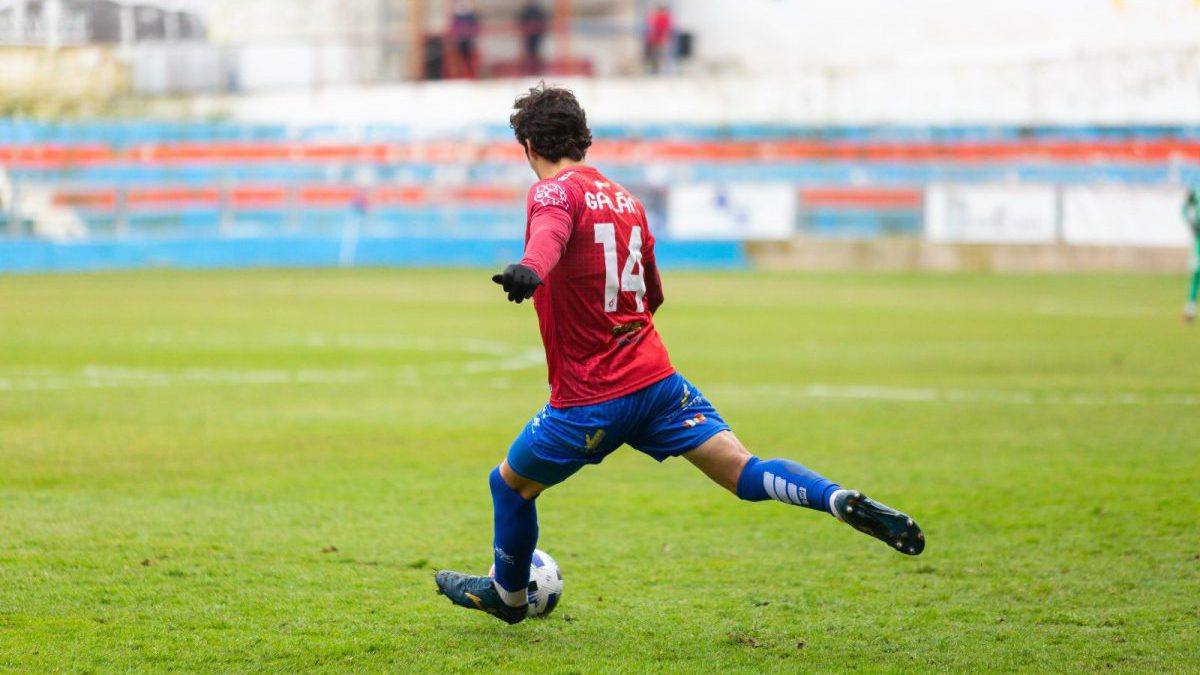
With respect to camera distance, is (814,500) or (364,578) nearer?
(814,500)

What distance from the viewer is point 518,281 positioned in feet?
15.9

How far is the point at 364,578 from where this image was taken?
677 cm

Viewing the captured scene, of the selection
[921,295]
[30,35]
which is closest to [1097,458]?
[921,295]

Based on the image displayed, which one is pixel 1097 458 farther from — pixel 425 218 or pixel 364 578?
pixel 425 218

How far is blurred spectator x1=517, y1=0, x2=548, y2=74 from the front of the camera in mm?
54531

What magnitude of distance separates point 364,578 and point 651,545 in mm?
1559

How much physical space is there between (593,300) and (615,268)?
15 centimetres

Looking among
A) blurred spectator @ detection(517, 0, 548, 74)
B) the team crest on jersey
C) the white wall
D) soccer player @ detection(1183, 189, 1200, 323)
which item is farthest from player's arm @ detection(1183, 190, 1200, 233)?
blurred spectator @ detection(517, 0, 548, 74)

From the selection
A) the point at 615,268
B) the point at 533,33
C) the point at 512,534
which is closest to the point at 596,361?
the point at 615,268

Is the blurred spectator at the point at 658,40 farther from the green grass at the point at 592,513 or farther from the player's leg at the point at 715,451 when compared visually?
the player's leg at the point at 715,451

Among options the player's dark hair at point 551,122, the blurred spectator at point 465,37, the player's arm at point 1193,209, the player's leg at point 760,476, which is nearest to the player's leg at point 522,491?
the player's leg at point 760,476

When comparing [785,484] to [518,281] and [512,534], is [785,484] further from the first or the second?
[518,281]

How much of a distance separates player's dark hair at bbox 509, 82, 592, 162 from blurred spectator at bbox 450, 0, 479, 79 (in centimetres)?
4983

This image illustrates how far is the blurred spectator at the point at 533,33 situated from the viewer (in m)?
54.5
